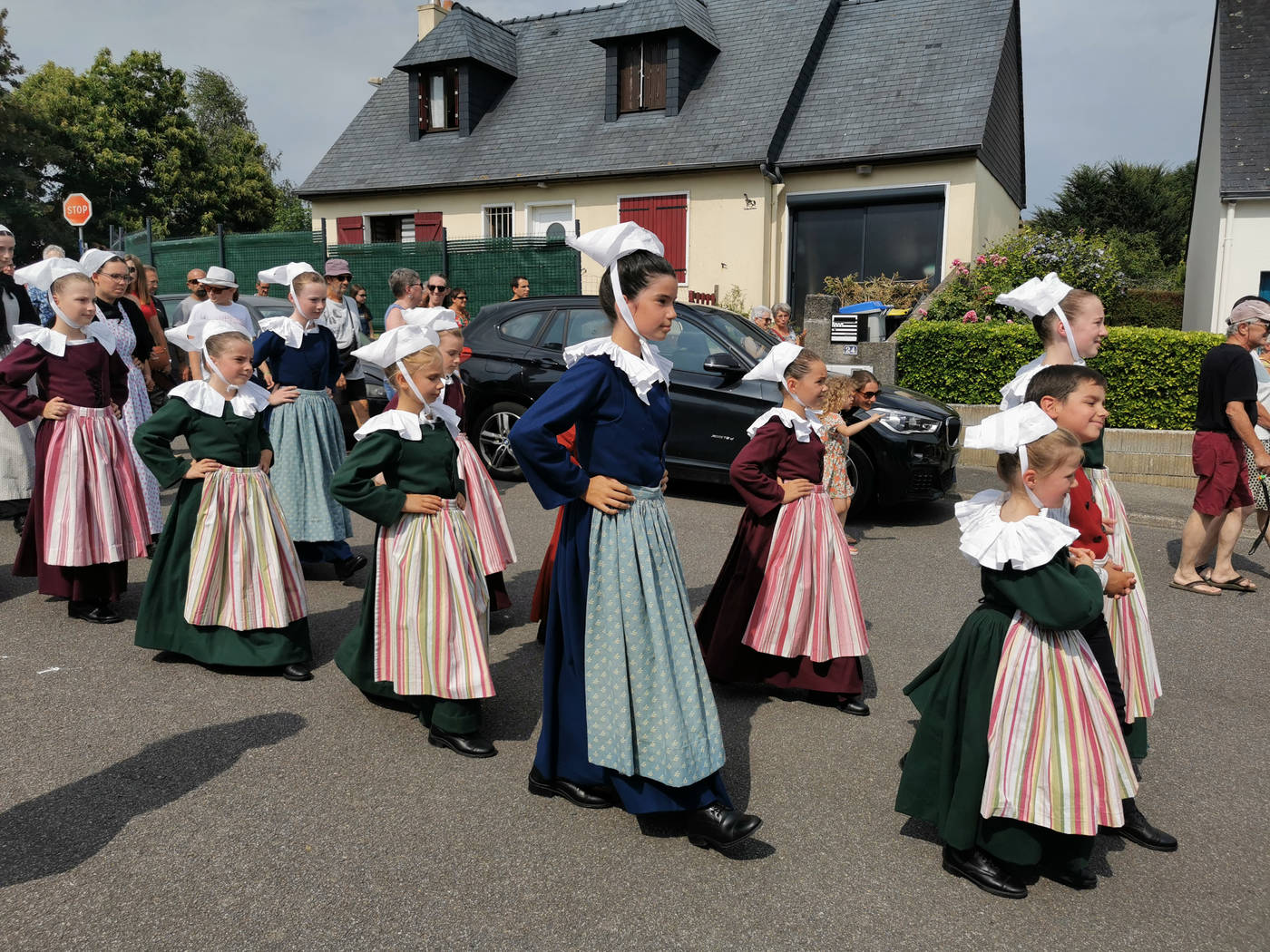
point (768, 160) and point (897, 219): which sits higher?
point (768, 160)

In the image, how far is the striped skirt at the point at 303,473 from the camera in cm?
639

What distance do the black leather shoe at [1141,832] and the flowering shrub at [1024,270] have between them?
11463 mm

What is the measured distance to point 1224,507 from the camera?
6582 millimetres

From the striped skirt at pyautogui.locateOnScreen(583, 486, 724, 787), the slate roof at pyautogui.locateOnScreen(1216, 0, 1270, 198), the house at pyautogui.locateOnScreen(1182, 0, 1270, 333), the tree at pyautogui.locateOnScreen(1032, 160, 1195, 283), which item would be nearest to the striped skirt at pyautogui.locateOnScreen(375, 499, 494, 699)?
the striped skirt at pyautogui.locateOnScreen(583, 486, 724, 787)

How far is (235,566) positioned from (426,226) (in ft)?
63.5

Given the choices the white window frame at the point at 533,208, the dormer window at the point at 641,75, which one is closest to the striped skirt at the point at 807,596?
the white window frame at the point at 533,208

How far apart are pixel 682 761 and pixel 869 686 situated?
1948mm

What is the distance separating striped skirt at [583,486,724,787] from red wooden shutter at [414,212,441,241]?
20.5 meters

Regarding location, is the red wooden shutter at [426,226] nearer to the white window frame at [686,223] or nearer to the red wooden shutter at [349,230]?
the red wooden shutter at [349,230]

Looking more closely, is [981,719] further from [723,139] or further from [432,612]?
[723,139]

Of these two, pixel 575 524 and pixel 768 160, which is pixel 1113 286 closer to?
pixel 768 160

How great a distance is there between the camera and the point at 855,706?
4.53m

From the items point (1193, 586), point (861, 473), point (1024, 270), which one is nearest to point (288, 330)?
point (861, 473)

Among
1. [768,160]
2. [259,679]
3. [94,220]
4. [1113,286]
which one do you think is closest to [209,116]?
[94,220]
